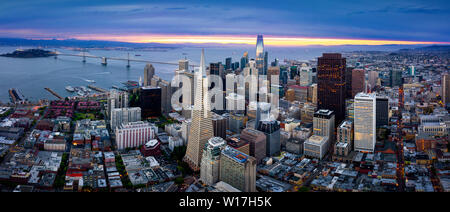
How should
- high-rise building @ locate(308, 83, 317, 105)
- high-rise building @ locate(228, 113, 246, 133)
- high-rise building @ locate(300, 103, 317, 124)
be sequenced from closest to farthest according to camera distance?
high-rise building @ locate(228, 113, 246, 133)
high-rise building @ locate(300, 103, 317, 124)
high-rise building @ locate(308, 83, 317, 105)

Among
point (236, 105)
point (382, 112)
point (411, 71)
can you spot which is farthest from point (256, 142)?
point (411, 71)

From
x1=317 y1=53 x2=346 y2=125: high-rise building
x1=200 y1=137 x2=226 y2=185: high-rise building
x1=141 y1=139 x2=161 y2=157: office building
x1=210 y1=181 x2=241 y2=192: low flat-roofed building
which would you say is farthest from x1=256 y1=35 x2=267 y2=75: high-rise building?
→ x1=210 y1=181 x2=241 y2=192: low flat-roofed building

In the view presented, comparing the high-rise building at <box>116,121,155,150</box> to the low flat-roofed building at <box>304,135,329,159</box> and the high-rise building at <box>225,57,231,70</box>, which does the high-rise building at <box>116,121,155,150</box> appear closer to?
the low flat-roofed building at <box>304,135,329,159</box>

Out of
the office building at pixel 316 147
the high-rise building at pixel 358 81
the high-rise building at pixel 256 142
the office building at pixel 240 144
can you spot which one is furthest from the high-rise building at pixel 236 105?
the high-rise building at pixel 358 81

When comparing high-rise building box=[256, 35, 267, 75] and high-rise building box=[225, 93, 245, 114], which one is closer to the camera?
high-rise building box=[225, 93, 245, 114]

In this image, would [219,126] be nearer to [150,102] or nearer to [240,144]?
[240,144]
